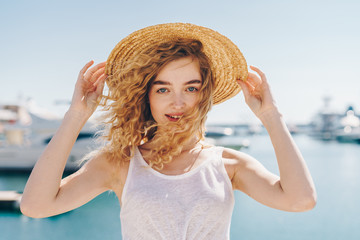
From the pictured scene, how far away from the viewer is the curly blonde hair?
141 centimetres

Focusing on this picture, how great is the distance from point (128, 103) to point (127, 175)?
1.37 feet

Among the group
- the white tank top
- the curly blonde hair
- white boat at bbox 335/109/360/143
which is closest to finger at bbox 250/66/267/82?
the curly blonde hair

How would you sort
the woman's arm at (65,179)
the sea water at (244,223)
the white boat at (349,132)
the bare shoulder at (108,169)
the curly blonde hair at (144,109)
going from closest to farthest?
the woman's arm at (65,179) → the bare shoulder at (108,169) → the curly blonde hair at (144,109) → the sea water at (244,223) → the white boat at (349,132)

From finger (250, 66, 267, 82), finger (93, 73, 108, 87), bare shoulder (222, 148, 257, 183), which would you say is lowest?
bare shoulder (222, 148, 257, 183)

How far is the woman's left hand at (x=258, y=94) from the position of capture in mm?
1361

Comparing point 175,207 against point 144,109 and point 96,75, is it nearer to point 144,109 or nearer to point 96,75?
point 144,109

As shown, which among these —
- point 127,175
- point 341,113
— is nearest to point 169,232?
point 127,175

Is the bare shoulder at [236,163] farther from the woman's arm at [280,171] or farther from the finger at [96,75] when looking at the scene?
the finger at [96,75]

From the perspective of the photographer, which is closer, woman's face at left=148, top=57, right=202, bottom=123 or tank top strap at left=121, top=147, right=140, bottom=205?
tank top strap at left=121, top=147, right=140, bottom=205

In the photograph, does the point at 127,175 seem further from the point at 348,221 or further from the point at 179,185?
the point at 348,221

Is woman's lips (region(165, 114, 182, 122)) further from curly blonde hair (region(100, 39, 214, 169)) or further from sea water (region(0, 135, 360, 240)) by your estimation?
sea water (region(0, 135, 360, 240))

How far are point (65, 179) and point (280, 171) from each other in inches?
34.6

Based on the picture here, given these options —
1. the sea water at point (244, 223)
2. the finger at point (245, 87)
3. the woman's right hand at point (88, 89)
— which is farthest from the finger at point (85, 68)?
the sea water at point (244, 223)

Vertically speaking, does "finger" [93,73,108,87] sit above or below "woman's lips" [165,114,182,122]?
above
